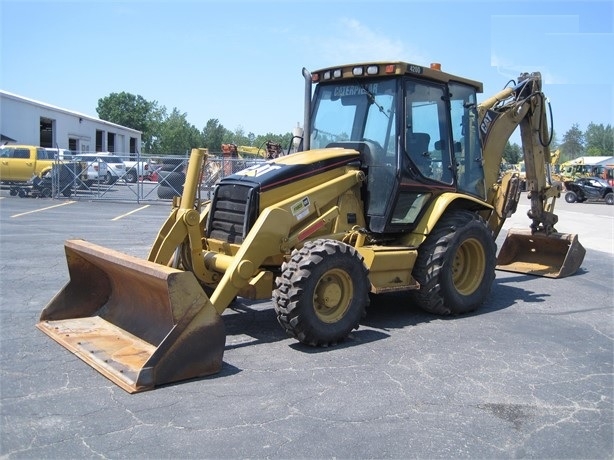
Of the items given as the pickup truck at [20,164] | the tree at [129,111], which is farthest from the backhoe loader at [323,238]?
the tree at [129,111]

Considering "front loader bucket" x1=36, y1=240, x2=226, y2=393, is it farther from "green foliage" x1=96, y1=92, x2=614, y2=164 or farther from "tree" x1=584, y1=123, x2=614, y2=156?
"tree" x1=584, y1=123, x2=614, y2=156

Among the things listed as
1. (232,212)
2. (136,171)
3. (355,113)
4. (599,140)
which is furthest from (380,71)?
(599,140)

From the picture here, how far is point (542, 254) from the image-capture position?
413 inches

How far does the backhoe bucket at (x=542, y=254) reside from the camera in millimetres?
9922

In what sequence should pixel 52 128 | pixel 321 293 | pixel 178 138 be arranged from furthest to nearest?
pixel 178 138
pixel 52 128
pixel 321 293

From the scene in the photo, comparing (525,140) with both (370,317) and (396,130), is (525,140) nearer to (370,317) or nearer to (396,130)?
(396,130)

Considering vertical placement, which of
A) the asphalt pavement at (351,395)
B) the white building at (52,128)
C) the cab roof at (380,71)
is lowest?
the asphalt pavement at (351,395)

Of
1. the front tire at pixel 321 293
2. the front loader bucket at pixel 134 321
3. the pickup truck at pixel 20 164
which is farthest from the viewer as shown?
the pickup truck at pixel 20 164

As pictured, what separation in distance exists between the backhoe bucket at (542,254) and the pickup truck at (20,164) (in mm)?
19683

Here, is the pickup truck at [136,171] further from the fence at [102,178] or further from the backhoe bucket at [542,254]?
the backhoe bucket at [542,254]

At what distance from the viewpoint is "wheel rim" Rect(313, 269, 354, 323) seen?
5734 millimetres

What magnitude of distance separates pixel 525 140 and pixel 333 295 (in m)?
5.31

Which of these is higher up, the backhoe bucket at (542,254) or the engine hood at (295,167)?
the engine hood at (295,167)

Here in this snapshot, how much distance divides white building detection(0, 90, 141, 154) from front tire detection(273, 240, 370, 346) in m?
28.3
